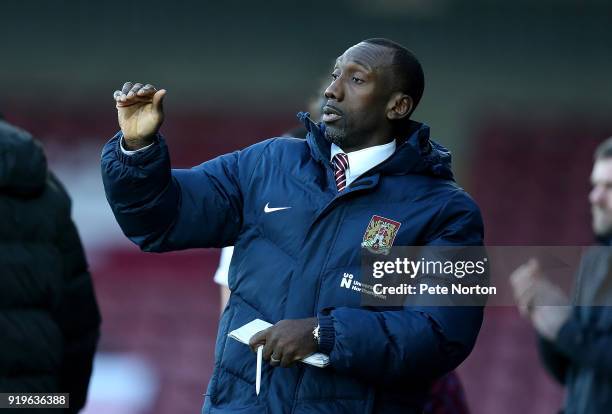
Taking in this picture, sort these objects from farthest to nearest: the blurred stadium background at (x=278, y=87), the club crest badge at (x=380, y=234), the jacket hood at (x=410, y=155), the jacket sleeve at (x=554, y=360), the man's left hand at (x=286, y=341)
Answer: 1. the blurred stadium background at (x=278, y=87)
2. the jacket sleeve at (x=554, y=360)
3. the jacket hood at (x=410, y=155)
4. the club crest badge at (x=380, y=234)
5. the man's left hand at (x=286, y=341)

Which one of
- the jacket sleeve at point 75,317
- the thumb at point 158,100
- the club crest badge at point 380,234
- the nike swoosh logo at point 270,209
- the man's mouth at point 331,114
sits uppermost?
the man's mouth at point 331,114

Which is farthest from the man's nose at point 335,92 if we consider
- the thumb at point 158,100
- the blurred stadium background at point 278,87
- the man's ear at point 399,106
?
the blurred stadium background at point 278,87

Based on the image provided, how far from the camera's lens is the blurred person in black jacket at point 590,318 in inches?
123

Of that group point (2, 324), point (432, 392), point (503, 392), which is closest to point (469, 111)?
point (503, 392)

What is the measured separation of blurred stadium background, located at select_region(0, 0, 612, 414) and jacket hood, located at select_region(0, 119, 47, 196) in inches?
177

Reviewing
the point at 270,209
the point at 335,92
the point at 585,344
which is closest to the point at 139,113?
the point at 270,209

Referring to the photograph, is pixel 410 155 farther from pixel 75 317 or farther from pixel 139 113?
pixel 75 317

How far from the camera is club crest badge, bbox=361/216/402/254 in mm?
2438

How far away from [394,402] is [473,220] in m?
0.44

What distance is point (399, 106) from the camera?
8.71 ft

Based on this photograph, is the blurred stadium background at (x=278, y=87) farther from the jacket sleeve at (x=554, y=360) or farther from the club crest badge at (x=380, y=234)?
the club crest badge at (x=380, y=234)

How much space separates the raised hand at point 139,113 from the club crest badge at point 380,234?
1.64 ft

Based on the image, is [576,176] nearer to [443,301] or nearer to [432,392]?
[432,392]

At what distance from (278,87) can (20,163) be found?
5329mm
